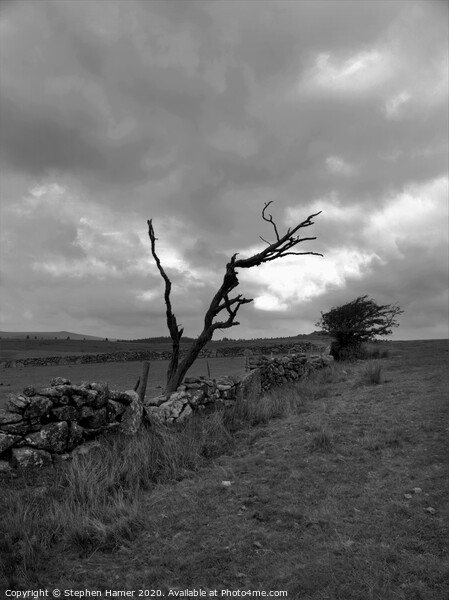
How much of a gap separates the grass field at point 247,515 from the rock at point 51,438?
63 centimetres

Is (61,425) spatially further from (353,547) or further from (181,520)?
(353,547)

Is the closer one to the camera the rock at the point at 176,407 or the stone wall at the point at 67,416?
the stone wall at the point at 67,416

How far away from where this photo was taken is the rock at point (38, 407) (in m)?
7.36

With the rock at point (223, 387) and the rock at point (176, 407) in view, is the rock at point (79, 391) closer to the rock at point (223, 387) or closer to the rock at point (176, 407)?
the rock at point (176, 407)

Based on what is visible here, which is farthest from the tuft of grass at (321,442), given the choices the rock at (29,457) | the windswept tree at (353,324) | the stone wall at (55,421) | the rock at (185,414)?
the windswept tree at (353,324)

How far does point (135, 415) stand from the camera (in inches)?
360

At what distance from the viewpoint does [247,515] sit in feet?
17.9

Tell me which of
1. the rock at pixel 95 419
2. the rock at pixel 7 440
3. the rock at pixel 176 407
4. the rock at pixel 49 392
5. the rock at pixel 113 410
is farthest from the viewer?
the rock at pixel 176 407

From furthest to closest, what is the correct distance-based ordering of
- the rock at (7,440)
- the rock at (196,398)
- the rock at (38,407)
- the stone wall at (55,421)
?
the rock at (196,398) → the rock at (38,407) → the stone wall at (55,421) → the rock at (7,440)

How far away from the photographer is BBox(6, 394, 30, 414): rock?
7254mm

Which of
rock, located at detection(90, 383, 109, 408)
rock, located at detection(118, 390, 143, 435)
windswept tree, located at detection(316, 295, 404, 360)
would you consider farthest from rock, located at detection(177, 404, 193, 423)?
windswept tree, located at detection(316, 295, 404, 360)

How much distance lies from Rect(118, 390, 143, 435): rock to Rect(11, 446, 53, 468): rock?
1.72 m

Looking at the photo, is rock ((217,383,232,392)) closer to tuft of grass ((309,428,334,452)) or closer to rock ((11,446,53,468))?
tuft of grass ((309,428,334,452))

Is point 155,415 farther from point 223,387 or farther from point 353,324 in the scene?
point 353,324
